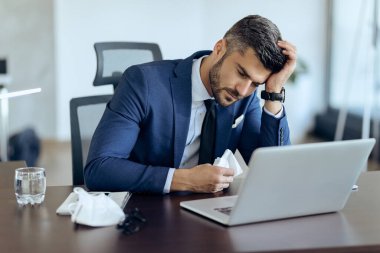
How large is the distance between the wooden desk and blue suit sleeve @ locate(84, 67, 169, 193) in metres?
0.09

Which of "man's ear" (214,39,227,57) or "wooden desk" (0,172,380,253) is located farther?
"man's ear" (214,39,227,57)

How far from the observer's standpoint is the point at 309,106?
5953mm

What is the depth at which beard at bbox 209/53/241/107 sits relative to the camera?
5.89 ft

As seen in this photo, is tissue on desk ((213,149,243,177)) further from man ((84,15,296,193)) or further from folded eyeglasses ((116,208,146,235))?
folded eyeglasses ((116,208,146,235))

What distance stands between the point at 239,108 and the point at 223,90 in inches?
7.9

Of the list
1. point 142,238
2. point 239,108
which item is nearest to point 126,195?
point 142,238

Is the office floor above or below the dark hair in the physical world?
below

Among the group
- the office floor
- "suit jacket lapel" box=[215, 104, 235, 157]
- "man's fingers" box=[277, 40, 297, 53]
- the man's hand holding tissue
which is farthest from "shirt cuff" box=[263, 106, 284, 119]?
Result: the office floor

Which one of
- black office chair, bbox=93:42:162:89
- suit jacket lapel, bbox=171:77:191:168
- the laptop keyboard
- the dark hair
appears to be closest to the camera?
the laptop keyboard

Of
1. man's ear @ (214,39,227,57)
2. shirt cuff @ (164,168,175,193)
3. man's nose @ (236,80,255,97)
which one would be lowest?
shirt cuff @ (164,168,175,193)

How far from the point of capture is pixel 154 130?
71.2 inches

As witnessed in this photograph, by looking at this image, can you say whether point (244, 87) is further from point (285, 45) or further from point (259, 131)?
point (259, 131)

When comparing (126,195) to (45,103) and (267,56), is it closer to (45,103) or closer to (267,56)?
(267,56)

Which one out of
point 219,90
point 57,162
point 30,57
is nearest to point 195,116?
point 219,90
